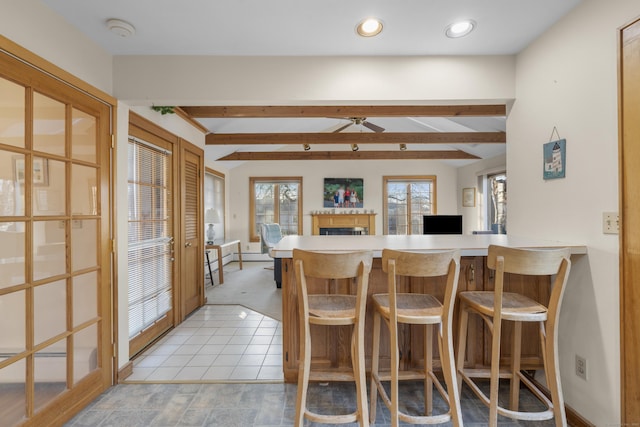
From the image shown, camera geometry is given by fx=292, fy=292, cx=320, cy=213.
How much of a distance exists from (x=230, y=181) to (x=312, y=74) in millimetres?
5490

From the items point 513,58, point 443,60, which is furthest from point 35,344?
point 513,58

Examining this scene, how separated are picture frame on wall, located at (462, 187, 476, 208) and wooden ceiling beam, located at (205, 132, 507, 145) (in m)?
1.93

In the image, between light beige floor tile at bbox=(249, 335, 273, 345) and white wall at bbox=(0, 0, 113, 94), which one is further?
light beige floor tile at bbox=(249, 335, 273, 345)

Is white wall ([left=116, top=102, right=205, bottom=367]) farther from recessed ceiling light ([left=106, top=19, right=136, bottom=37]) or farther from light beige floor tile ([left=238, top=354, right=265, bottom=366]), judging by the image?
light beige floor tile ([left=238, top=354, right=265, bottom=366])

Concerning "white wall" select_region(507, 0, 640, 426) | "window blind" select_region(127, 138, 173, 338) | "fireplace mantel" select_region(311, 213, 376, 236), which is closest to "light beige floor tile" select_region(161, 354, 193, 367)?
"window blind" select_region(127, 138, 173, 338)

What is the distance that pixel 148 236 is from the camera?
106 inches

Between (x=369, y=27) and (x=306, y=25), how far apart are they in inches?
15.3

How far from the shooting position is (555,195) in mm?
1832

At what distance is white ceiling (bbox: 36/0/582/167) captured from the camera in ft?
5.30

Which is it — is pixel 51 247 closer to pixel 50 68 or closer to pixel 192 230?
pixel 50 68

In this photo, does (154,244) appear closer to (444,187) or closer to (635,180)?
(635,180)

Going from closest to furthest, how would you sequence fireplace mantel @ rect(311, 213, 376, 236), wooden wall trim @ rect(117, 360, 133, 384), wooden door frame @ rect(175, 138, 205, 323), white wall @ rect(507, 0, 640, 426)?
1. white wall @ rect(507, 0, 640, 426)
2. wooden wall trim @ rect(117, 360, 133, 384)
3. wooden door frame @ rect(175, 138, 205, 323)
4. fireplace mantel @ rect(311, 213, 376, 236)

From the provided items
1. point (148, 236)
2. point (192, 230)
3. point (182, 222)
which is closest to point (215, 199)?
point (192, 230)

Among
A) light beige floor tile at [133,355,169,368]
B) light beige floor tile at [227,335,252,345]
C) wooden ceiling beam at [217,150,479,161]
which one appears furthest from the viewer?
wooden ceiling beam at [217,150,479,161]
